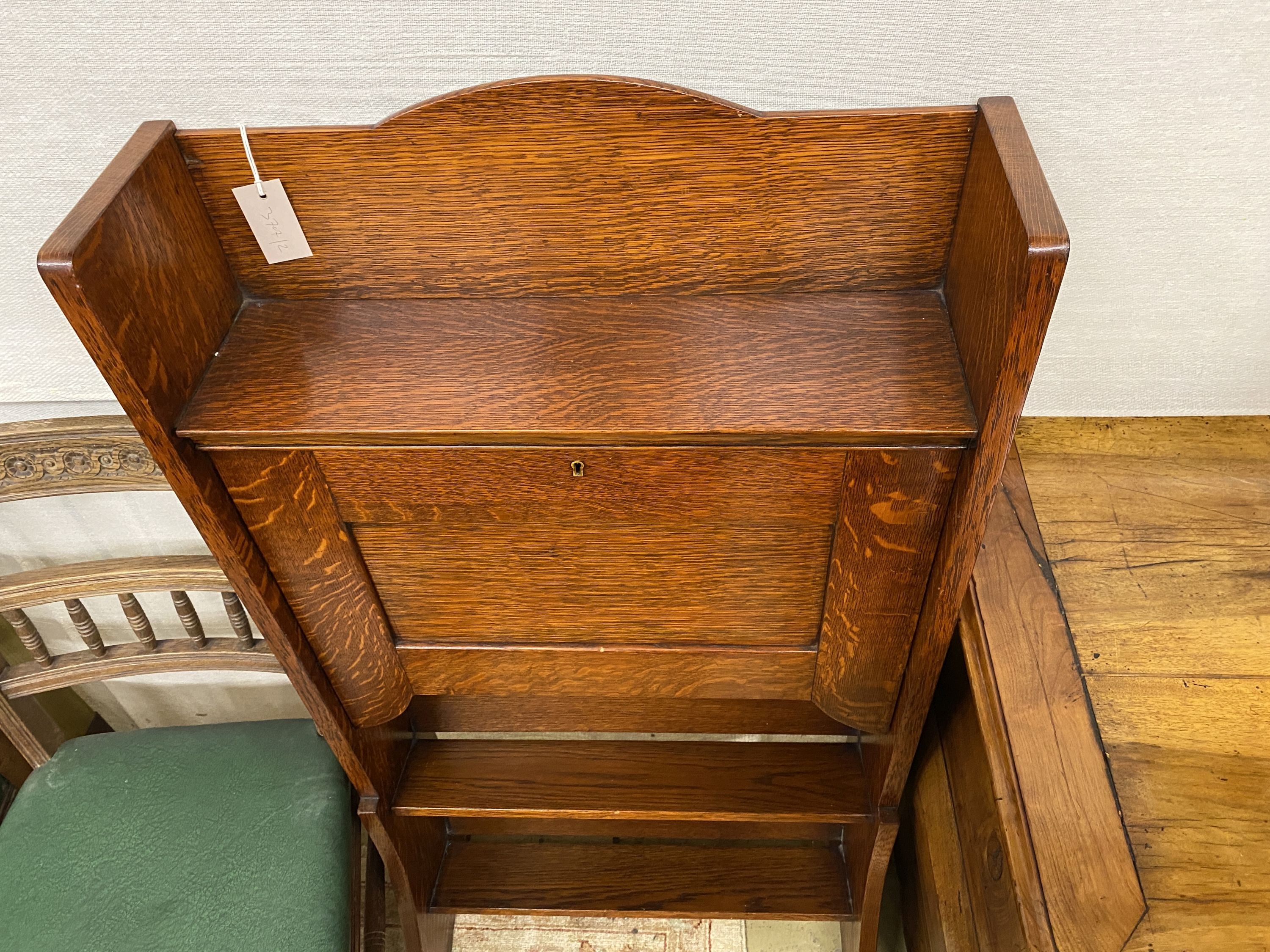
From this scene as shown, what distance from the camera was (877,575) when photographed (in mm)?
726

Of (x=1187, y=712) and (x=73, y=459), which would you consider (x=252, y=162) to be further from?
(x=1187, y=712)

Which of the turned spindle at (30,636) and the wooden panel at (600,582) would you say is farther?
the turned spindle at (30,636)

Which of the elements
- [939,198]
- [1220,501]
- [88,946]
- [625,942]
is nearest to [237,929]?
[88,946]

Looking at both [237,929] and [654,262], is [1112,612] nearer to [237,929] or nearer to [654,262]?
[654,262]

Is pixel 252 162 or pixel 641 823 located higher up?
pixel 252 162

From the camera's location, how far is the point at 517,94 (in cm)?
62

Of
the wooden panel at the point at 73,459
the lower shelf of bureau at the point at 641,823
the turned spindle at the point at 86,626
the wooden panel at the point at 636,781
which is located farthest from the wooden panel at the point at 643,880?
the wooden panel at the point at 73,459

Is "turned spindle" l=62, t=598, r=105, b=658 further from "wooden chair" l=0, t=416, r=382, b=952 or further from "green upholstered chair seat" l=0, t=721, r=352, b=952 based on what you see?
"green upholstered chair seat" l=0, t=721, r=352, b=952

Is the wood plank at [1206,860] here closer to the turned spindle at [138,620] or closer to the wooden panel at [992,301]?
the wooden panel at [992,301]

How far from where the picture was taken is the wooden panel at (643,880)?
3.94ft

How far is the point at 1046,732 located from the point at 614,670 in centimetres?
38

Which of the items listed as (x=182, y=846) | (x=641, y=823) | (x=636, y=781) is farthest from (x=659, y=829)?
(x=182, y=846)

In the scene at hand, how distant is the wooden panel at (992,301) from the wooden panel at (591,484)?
10cm

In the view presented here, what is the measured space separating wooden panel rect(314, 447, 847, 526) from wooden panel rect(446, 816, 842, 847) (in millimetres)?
693
